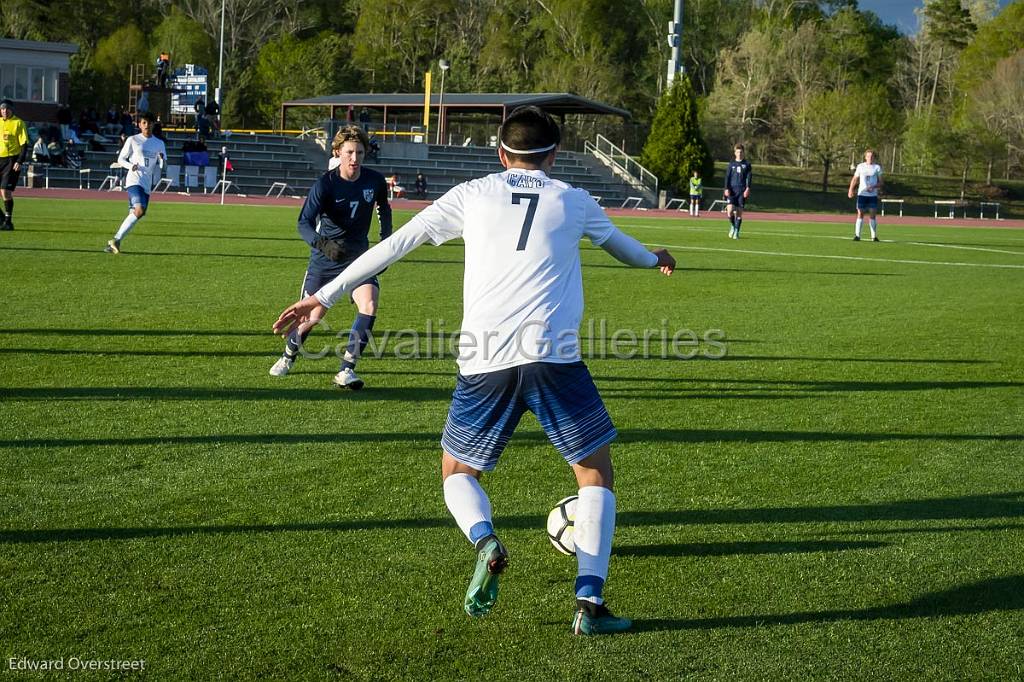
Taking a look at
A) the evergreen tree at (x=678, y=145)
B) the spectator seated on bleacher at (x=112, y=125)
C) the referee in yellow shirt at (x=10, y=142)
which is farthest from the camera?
the evergreen tree at (x=678, y=145)

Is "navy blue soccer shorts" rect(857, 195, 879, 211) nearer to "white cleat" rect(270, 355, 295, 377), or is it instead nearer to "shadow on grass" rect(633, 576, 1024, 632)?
"white cleat" rect(270, 355, 295, 377)

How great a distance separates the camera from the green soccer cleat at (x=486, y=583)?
13.1ft

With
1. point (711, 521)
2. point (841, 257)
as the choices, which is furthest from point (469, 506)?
point (841, 257)

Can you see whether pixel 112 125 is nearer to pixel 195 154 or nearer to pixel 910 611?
pixel 195 154

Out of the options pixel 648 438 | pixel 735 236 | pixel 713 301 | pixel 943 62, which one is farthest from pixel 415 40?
pixel 648 438

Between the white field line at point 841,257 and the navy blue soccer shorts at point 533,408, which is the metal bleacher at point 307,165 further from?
the navy blue soccer shorts at point 533,408

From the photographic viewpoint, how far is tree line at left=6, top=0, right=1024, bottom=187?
72.1 m

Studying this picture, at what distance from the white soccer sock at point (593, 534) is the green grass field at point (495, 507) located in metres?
0.22

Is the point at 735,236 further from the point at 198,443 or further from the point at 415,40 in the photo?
the point at 415,40

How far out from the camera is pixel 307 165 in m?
50.6

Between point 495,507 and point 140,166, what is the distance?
44.6ft

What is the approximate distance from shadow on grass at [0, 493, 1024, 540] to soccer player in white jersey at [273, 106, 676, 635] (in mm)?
877

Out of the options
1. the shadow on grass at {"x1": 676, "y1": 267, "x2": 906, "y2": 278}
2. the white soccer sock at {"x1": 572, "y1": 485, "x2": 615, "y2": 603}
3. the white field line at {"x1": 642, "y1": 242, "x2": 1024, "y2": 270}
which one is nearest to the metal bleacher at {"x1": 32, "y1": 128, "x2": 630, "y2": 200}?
the white field line at {"x1": 642, "y1": 242, "x2": 1024, "y2": 270}

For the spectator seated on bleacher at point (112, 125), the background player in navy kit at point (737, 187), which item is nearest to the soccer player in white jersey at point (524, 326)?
the background player in navy kit at point (737, 187)
